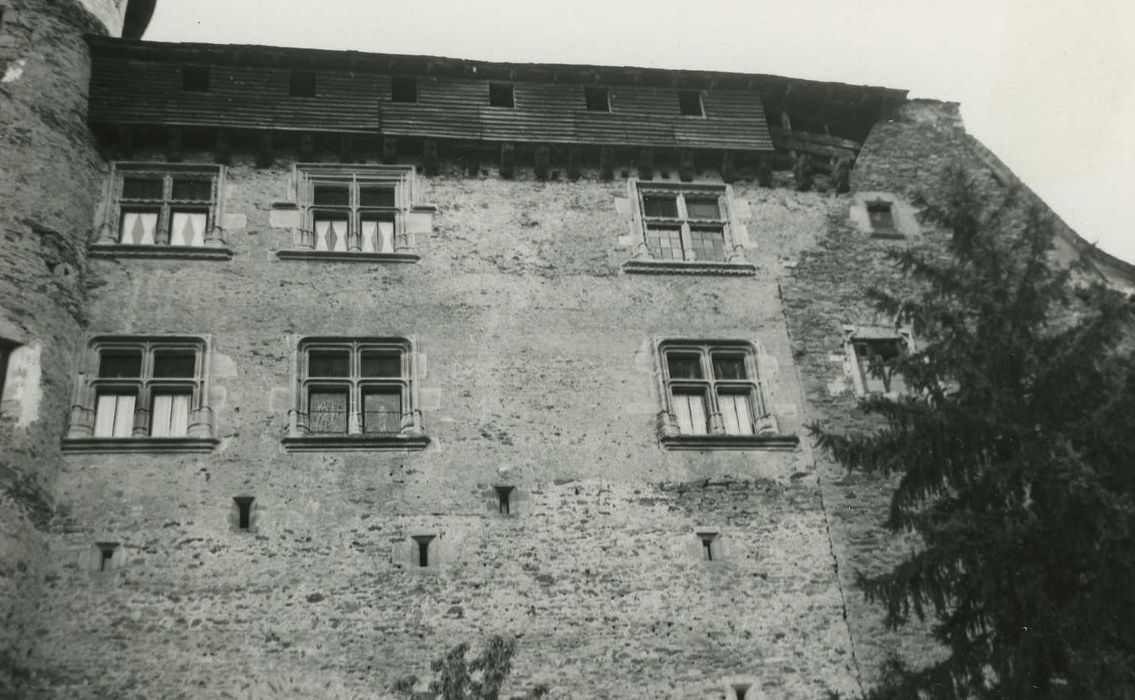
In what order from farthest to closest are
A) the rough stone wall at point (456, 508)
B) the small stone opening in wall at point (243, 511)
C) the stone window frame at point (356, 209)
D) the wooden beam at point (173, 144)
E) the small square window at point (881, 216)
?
the small square window at point (881, 216) < the wooden beam at point (173, 144) < the stone window frame at point (356, 209) < the small stone opening in wall at point (243, 511) < the rough stone wall at point (456, 508)

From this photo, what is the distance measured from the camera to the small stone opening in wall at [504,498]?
15.7m

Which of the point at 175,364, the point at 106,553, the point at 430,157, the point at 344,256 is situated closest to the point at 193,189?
the point at 344,256

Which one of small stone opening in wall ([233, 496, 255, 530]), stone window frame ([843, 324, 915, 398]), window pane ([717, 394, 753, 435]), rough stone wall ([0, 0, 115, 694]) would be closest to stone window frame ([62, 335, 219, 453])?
rough stone wall ([0, 0, 115, 694])

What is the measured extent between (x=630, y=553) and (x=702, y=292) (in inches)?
185

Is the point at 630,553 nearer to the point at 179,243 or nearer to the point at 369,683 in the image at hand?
the point at 369,683

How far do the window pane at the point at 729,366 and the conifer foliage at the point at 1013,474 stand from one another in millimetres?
4032

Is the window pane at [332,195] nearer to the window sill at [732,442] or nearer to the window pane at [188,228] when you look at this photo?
the window pane at [188,228]

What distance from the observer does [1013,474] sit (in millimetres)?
11914

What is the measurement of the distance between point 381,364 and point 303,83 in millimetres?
5541

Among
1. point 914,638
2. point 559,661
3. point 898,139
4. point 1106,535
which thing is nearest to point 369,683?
point 559,661

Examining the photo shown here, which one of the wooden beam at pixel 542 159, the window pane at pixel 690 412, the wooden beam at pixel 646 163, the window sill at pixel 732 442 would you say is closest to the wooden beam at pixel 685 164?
the wooden beam at pixel 646 163

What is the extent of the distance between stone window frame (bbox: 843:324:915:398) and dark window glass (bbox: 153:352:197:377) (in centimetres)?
975

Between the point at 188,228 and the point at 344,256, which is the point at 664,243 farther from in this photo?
the point at 188,228

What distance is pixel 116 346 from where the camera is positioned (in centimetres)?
1622
